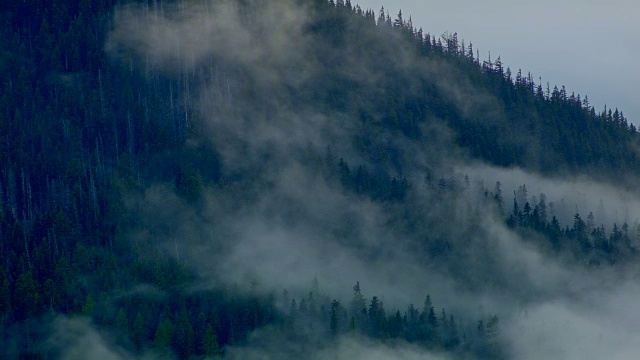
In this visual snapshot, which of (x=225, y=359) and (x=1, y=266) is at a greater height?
(x=1, y=266)

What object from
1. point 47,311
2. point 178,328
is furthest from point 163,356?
point 47,311

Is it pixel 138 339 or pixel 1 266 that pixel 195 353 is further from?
pixel 1 266

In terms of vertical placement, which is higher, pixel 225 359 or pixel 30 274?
pixel 30 274

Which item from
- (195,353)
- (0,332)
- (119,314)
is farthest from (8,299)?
(195,353)

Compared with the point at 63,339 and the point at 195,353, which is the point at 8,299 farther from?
the point at 195,353

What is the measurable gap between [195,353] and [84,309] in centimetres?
1947

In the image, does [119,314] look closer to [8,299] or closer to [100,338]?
[100,338]

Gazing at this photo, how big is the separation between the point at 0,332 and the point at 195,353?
29946 millimetres

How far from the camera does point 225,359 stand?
19950 centimetres

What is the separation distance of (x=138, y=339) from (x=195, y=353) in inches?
363

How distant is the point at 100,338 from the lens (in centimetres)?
19662

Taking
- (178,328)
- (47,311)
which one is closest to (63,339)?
(47,311)

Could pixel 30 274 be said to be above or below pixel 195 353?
above

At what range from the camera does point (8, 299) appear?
194 meters
